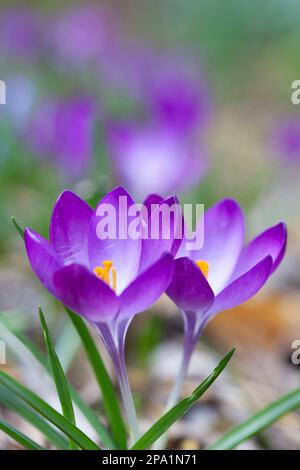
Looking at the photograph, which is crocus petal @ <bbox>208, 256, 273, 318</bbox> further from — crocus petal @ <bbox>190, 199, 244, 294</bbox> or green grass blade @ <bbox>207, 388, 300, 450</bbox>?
green grass blade @ <bbox>207, 388, 300, 450</bbox>

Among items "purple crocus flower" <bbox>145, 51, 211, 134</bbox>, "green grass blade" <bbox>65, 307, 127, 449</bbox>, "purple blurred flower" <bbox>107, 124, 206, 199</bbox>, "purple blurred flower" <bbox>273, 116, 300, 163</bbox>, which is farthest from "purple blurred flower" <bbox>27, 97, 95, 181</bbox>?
"green grass blade" <bbox>65, 307, 127, 449</bbox>

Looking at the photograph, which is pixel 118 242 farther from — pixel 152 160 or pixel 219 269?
pixel 152 160

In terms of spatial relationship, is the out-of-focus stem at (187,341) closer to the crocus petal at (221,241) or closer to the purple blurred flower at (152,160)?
the crocus petal at (221,241)

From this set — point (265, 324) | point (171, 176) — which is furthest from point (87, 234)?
point (171, 176)

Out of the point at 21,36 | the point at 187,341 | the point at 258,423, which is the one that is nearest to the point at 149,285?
the point at 187,341

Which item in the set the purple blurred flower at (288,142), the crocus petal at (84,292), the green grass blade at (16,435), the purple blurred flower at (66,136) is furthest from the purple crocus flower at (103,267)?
the purple blurred flower at (288,142)
